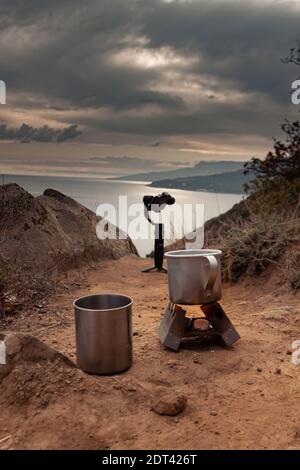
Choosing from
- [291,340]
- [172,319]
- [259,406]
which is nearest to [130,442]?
[259,406]

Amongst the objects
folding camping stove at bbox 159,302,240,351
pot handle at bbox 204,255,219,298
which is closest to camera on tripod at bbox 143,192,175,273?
folding camping stove at bbox 159,302,240,351

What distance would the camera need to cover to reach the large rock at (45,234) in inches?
291

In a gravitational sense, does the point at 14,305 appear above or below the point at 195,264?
below

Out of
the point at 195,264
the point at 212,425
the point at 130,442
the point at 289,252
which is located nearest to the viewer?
the point at 130,442

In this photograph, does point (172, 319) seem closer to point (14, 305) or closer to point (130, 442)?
point (130, 442)

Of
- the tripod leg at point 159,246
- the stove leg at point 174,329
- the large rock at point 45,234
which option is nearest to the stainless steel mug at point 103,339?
the stove leg at point 174,329

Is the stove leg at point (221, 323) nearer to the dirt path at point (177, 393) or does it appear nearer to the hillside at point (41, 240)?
the dirt path at point (177, 393)

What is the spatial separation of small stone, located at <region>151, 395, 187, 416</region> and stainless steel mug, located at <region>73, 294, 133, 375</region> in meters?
0.64

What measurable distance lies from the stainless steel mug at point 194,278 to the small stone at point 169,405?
1.11 meters

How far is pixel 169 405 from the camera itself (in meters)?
2.84

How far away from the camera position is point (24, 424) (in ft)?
8.79

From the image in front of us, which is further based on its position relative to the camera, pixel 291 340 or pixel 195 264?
pixel 291 340
